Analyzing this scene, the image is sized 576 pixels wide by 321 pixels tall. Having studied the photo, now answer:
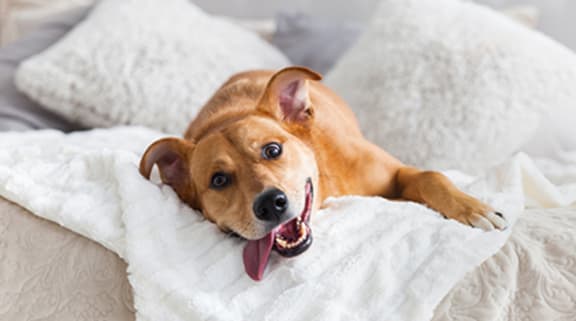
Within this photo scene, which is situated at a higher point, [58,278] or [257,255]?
[257,255]

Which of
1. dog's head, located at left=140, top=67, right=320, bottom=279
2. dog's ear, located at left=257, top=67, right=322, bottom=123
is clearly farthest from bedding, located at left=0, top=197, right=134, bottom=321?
dog's ear, located at left=257, top=67, right=322, bottom=123

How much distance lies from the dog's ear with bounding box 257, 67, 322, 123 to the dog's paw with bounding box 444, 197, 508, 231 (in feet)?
1.39

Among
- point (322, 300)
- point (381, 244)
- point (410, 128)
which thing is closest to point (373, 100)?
point (410, 128)

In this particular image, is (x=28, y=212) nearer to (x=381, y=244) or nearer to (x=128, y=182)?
(x=128, y=182)

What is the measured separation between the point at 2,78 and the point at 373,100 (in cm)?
144

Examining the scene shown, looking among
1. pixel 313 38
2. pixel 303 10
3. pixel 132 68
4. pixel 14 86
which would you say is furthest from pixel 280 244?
pixel 303 10

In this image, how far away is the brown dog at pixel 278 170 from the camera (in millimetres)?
1200

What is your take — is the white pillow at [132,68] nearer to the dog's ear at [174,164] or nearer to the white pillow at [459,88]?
the white pillow at [459,88]

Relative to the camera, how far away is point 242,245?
4.02 ft

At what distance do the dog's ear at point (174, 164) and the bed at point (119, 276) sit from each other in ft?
0.76

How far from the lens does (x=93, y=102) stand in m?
2.24

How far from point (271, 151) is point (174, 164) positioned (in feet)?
0.90

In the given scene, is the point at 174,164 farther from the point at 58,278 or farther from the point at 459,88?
the point at 459,88

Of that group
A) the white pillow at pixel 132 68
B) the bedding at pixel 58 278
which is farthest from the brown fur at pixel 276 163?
the white pillow at pixel 132 68
